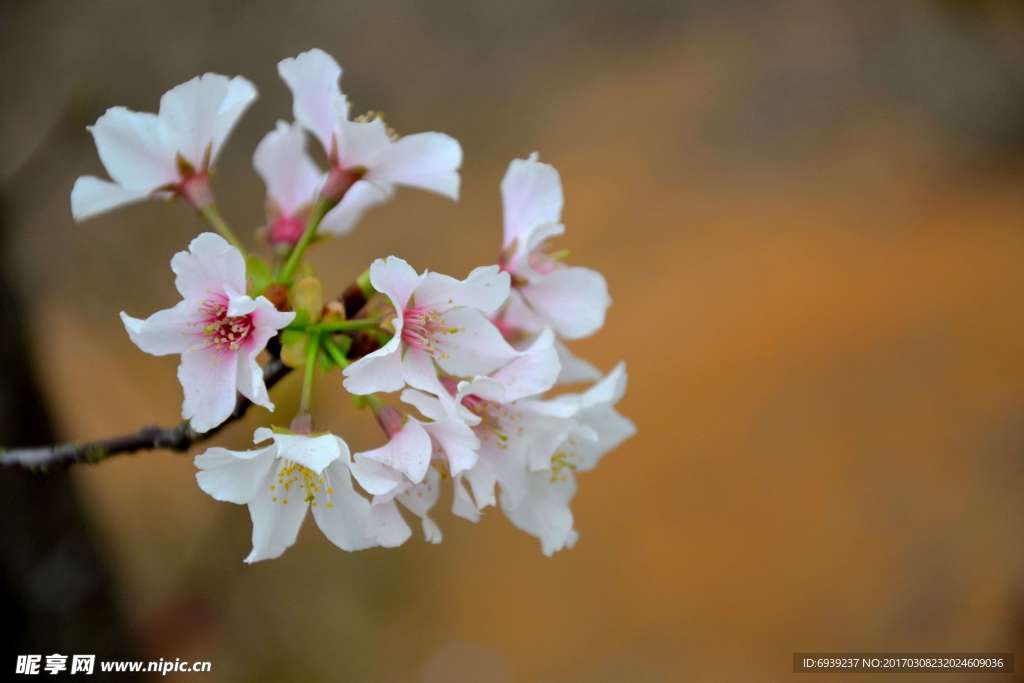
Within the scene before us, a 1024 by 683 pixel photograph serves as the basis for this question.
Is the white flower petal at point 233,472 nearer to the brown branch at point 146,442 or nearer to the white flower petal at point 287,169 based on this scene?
the brown branch at point 146,442

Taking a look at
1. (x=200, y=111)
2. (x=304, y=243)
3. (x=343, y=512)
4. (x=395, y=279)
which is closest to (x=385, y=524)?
(x=343, y=512)

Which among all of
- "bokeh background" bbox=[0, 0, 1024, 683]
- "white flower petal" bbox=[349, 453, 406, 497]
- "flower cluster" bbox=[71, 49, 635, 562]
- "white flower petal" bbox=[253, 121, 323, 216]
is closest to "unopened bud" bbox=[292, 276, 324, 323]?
"flower cluster" bbox=[71, 49, 635, 562]

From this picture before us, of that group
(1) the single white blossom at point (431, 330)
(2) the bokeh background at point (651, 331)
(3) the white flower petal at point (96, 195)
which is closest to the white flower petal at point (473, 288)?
(1) the single white blossom at point (431, 330)

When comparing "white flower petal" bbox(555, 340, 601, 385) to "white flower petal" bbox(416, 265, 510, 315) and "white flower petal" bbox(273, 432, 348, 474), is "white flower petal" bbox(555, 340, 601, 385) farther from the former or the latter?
"white flower petal" bbox(273, 432, 348, 474)

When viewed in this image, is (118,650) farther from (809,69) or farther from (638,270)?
(809,69)

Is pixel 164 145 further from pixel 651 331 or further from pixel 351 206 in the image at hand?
pixel 651 331
